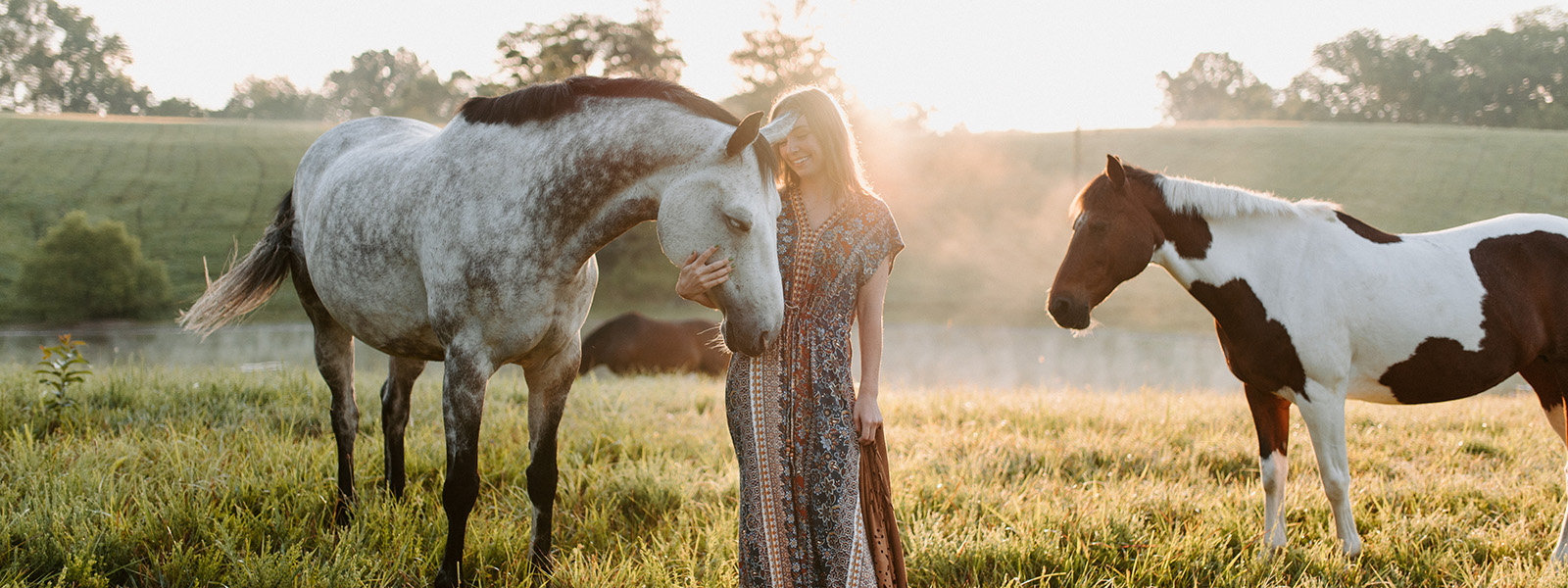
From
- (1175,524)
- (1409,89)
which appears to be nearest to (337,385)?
(1175,524)

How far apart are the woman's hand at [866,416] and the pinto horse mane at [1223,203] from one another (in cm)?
176

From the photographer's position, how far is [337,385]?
3713 mm

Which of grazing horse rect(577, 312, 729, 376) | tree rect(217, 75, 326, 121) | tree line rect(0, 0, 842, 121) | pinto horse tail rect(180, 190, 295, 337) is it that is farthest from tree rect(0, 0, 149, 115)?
pinto horse tail rect(180, 190, 295, 337)

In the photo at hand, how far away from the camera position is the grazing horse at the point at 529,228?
7.45 ft

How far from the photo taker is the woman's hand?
2502 mm

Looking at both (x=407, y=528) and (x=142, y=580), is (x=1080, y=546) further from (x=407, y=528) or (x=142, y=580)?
(x=142, y=580)

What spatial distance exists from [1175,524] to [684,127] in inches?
107

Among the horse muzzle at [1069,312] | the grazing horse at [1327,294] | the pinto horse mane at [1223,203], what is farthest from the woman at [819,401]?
the pinto horse mane at [1223,203]

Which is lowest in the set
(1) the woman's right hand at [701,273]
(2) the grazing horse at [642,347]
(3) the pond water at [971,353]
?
(3) the pond water at [971,353]

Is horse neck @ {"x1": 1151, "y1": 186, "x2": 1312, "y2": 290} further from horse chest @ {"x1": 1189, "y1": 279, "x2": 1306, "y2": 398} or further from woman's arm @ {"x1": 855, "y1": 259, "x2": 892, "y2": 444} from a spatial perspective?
woman's arm @ {"x1": 855, "y1": 259, "x2": 892, "y2": 444}

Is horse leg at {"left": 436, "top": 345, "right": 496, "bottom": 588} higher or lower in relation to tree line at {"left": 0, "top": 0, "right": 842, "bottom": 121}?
lower

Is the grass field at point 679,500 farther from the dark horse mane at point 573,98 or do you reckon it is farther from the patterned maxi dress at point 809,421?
the dark horse mane at point 573,98

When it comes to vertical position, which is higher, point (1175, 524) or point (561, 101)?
point (561, 101)

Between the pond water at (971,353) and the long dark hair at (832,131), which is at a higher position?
the long dark hair at (832,131)
